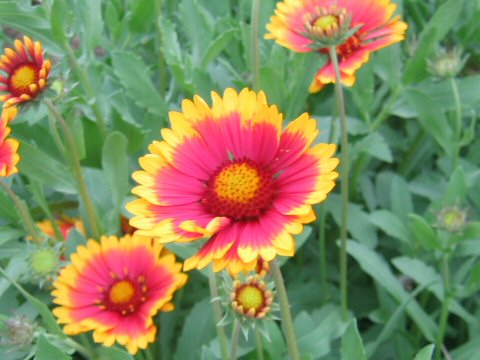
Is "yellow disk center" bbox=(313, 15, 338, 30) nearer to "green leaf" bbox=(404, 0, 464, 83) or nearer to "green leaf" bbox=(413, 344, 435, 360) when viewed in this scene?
"green leaf" bbox=(404, 0, 464, 83)

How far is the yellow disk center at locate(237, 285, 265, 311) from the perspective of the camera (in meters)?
0.95

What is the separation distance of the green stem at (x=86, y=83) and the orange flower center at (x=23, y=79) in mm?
195

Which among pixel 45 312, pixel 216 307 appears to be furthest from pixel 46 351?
pixel 216 307

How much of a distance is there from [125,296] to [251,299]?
0.39m

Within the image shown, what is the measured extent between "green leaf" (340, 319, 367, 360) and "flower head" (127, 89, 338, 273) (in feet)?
0.76

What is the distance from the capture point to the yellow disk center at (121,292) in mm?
1280

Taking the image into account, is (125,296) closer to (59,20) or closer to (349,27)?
(59,20)

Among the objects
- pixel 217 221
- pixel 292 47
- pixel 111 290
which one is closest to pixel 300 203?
pixel 217 221

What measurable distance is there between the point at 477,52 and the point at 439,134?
313 millimetres

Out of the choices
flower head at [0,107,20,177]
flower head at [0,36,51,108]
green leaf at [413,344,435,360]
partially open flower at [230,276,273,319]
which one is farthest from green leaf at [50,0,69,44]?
green leaf at [413,344,435,360]

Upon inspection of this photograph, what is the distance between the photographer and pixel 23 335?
110 centimetres

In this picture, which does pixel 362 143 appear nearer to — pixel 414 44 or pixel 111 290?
pixel 414 44

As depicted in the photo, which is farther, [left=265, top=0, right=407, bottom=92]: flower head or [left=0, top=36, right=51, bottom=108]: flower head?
[left=265, top=0, right=407, bottom=92]: flower head

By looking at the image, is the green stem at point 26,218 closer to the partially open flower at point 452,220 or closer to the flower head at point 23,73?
the flower head at point 23,73
